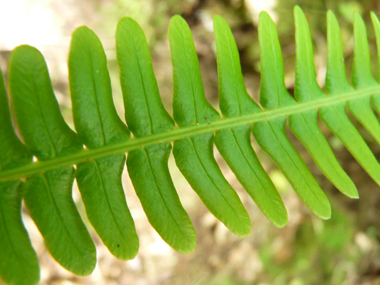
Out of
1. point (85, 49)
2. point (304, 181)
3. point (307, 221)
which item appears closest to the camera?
point (85, 49)

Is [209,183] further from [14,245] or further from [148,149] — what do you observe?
[14,245]

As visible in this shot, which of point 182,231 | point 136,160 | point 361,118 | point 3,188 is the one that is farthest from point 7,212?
point 361,118

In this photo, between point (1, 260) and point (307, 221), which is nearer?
point (1, 260)

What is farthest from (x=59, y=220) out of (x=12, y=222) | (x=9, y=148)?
(x=9, y=148)

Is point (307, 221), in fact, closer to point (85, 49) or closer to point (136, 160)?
point (136, 160)

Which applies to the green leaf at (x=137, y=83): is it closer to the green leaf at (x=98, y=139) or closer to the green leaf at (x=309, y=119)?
the green leaf at (x=98, y=139)

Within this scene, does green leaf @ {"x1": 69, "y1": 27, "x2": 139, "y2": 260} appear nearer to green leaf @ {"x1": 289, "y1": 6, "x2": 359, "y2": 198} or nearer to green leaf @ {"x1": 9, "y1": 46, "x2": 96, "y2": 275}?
green leaf @ {"x1": 9, "y1": 46, "x2": 96, "y2": 275}

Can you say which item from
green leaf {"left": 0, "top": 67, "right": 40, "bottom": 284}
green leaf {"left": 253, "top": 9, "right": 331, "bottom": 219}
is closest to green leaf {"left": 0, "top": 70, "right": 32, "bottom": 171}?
green leaf {"left": 0, "top": 67, "right": 40, "bottom": 284}
